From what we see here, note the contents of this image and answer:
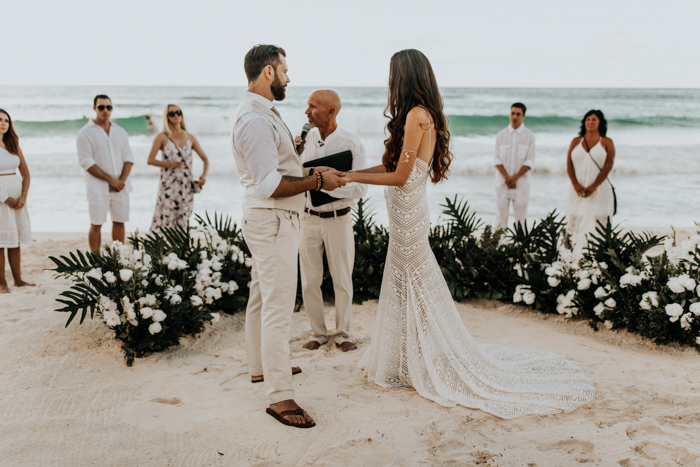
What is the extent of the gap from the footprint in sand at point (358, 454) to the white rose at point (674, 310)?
107 inches

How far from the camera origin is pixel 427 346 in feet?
11.9

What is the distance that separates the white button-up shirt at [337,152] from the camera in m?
4.30

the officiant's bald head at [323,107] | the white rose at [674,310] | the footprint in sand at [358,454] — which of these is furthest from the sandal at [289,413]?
the white rose at [674,310]

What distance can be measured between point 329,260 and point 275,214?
4.52ft

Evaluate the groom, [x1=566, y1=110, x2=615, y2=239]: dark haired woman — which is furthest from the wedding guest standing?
[x1=566, y1=110, x2=615, y2=239]: dark haired woman

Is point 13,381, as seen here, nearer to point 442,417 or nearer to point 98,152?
point 442,417

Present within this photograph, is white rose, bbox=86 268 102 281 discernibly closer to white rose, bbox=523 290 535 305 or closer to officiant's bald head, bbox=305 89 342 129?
officiant's bald head, bbox=305 89 342 129

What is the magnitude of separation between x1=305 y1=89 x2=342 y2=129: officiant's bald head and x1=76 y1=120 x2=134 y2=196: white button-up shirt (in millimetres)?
3430

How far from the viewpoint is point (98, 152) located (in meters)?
6.63

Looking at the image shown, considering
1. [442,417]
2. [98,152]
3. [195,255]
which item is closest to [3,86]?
[98,152]

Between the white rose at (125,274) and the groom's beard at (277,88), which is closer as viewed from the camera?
the groom's beard at (277,88)

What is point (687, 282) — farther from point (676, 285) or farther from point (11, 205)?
point (11, 205)

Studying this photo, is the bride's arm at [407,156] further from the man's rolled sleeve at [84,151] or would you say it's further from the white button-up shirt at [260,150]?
the man's rolled sleeve at [84,151]

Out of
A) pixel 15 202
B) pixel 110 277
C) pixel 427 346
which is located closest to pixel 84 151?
pixel 15 202
